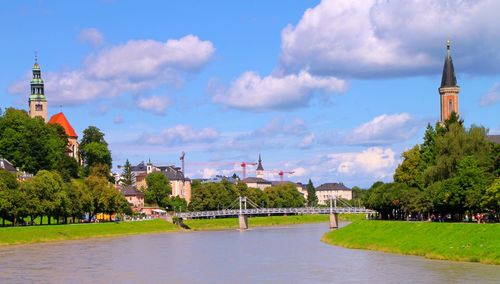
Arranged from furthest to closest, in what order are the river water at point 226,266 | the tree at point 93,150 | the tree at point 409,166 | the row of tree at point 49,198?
the tree at point 93,150 < the tree at point 409,166 < the row of tree at point 49,198 < the river water at point 226,266

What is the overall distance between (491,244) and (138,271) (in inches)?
1041

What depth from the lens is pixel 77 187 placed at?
134625mm

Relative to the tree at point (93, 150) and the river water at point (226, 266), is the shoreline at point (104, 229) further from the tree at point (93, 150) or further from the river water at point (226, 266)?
the tree at point (93, 150)

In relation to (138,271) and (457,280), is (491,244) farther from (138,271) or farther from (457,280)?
(138,271)

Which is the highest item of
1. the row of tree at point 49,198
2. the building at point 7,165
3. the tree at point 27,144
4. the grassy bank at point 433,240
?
the tree at point 27,144

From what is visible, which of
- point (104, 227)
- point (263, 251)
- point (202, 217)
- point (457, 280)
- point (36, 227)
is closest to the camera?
point (457, 280)

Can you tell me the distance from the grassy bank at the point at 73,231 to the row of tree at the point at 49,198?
10.6ft

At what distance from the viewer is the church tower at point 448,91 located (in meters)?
177

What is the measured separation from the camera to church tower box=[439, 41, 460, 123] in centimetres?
17738

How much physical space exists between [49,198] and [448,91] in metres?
89.8

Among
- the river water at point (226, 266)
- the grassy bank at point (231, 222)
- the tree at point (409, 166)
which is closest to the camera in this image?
the river water at point (226, 266)

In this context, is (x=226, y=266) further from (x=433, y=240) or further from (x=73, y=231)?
(x=73, y=231)

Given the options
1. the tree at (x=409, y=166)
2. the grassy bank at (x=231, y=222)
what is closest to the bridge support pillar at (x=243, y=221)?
the grassy bank at (x=231, y=222)

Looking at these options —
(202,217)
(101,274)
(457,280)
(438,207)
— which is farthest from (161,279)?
(202,217)
